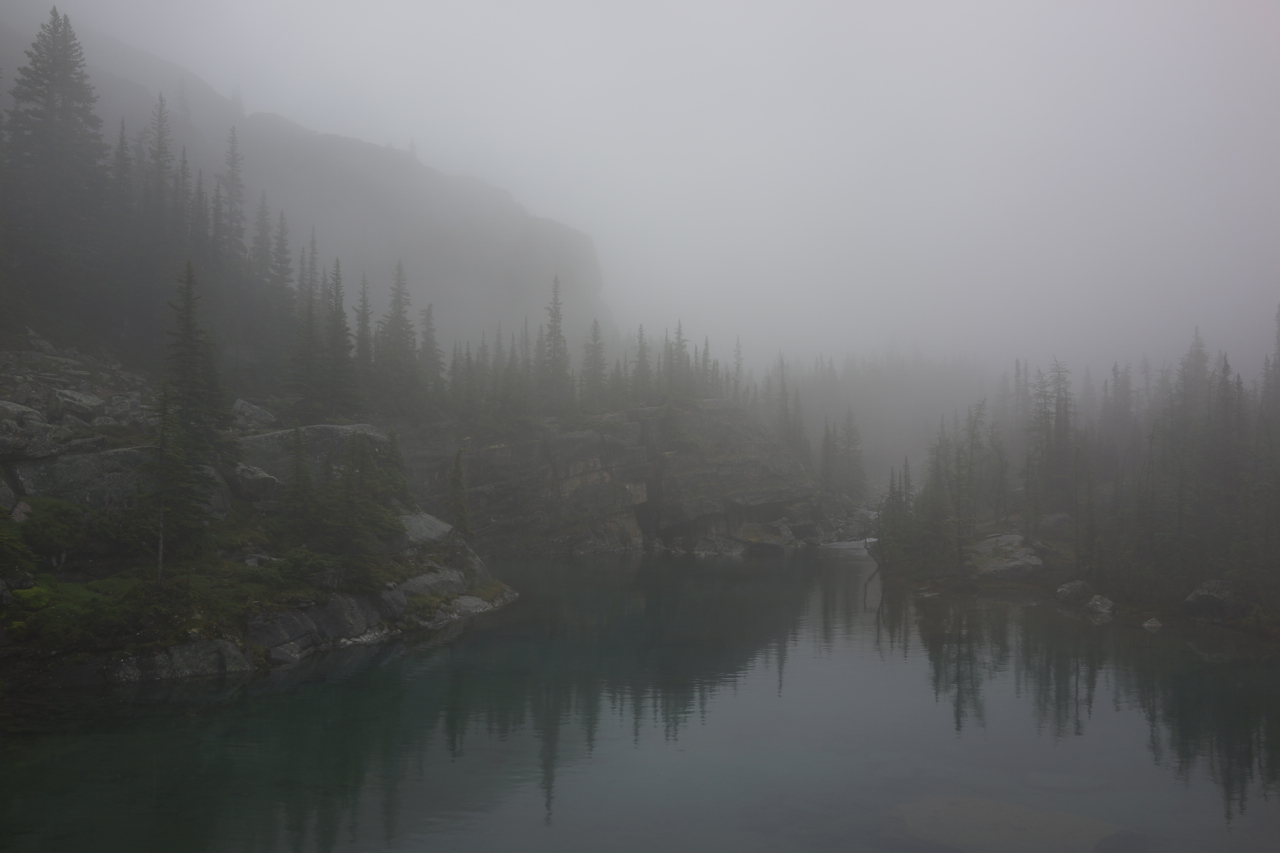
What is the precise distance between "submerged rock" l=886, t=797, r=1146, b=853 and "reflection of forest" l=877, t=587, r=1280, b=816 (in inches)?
261

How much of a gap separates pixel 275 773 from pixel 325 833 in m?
6.03

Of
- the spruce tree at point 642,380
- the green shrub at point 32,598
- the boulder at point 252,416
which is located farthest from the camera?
the spruce tree at point 642,380

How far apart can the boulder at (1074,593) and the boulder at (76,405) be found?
81137 millimetres

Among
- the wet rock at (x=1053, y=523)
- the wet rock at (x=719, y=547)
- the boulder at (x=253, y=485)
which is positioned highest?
the boulder at (x=253, y=485)

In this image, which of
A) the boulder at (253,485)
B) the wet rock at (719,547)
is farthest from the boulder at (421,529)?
the wet rock at (719,547)

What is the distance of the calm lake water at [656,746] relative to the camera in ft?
75.2

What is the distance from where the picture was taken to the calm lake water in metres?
22.9

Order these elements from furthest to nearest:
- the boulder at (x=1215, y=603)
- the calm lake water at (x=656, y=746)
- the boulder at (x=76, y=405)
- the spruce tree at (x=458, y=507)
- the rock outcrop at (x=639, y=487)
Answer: the rock outcrop at (x=639, y=487) → the spruce tree at (x=458, y=507) → the boulder at (x=1215, y=603) → the boulder at (x=76, y=405) → the calm lake water at (x=656, y=746)

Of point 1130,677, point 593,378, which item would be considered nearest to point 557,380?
point 593,378

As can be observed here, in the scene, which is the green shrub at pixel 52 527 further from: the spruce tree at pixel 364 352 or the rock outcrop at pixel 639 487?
the rock outcrop at pixel 639 487

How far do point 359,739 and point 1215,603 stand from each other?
6260cm

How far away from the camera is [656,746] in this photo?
31531 millimetres

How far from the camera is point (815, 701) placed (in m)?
38.7

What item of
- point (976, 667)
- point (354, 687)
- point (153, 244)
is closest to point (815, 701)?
point (976, 667)
